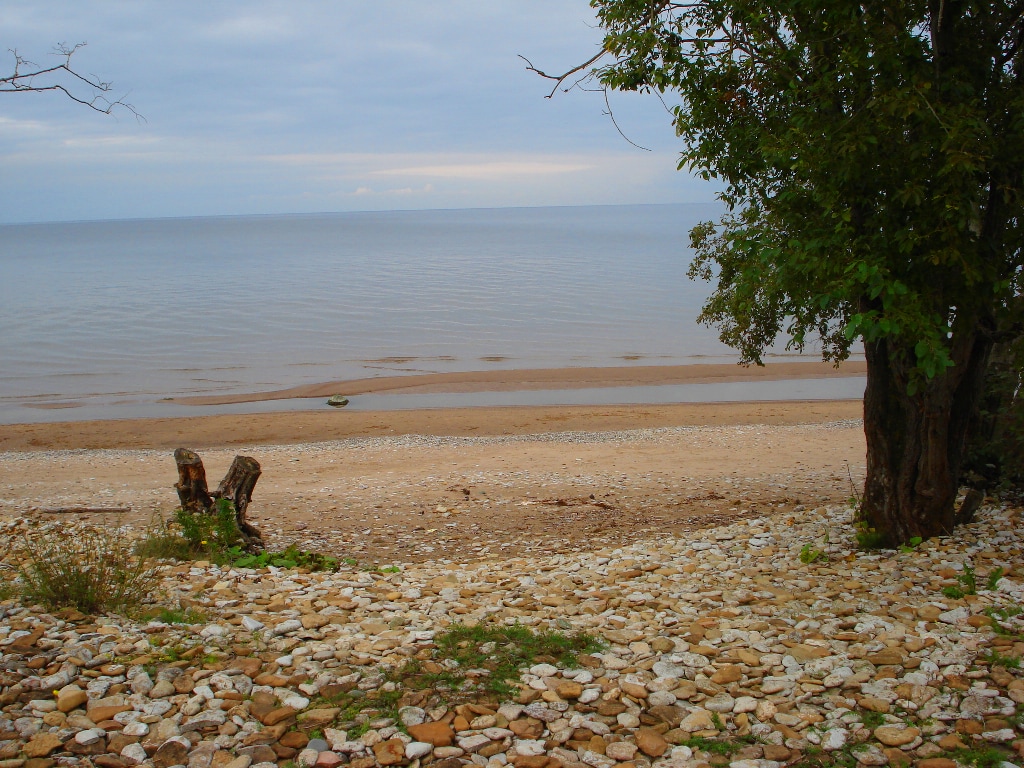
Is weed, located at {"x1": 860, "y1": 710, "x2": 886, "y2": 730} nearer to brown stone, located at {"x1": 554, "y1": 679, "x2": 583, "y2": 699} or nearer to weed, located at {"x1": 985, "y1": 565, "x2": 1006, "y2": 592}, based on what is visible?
brown stone, located at {"x1": 554, "y1": 679, "x2": 583, "y2": 699}

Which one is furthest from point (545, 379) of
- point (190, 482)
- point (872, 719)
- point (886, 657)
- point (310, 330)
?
point (872, 719)

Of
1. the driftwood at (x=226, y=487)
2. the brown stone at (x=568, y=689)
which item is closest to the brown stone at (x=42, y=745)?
the brown stone at (x=568, y=689)

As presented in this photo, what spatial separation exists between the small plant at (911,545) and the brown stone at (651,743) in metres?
4.27

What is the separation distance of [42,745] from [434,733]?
225 cm

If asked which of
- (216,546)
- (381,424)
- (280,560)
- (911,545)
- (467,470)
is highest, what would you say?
(911,545)

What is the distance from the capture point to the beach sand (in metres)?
11.7

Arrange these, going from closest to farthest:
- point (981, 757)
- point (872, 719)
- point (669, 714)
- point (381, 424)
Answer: point (981, 757)
point (872, 719)
point (669, 714)
point (381, 424)

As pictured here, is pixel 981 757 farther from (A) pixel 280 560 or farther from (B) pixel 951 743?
(A) pixel 280 560

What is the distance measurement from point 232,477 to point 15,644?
3974 millimetres

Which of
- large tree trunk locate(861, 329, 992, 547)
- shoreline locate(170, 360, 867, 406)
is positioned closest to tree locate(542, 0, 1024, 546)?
large tree trunk locate(861, 329, 992, 547)

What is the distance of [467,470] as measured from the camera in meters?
Result: 17.0

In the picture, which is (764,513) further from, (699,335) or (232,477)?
(699,335)

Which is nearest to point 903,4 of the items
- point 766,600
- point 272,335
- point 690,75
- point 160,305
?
point 690,75

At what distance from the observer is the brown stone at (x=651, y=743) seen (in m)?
4.65
